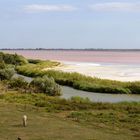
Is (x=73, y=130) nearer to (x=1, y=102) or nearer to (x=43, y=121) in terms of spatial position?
(x=43, y=121)

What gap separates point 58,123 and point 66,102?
9.53 metres

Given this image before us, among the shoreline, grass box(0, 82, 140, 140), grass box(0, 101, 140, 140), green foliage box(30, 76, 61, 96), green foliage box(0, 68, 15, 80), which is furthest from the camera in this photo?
the shoreline

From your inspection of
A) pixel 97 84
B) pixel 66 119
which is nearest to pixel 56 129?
pixel 66 119

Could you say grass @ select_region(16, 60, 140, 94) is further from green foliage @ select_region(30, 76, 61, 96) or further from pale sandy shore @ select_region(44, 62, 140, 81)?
green foliage @ select_region(30, 76, 61, 96)

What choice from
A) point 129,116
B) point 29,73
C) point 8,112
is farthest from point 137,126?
point 29,73

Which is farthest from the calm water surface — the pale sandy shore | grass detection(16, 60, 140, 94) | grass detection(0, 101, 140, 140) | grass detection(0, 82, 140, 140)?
the pale sandy shore

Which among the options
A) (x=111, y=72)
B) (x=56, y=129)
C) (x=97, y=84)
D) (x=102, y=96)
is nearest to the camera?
(x=56, y=129)

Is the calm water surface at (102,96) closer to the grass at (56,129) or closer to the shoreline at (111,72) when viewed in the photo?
the shoreline at (111,72)

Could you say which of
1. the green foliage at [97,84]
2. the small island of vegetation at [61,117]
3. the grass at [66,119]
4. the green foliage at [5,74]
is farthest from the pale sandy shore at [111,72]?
the grass at [66,119]

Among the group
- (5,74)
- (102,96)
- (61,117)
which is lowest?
(102,96)

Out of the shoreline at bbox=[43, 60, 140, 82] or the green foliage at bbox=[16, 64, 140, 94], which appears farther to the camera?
the shoreline at bbox=[43, 60, 140, 82]

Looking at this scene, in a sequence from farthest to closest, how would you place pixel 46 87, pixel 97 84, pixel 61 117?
pixel 97 84 → pixel 46 87 → pixel 61 117

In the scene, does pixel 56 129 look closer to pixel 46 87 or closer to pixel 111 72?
pixel 46 87

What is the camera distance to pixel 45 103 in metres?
32.7
